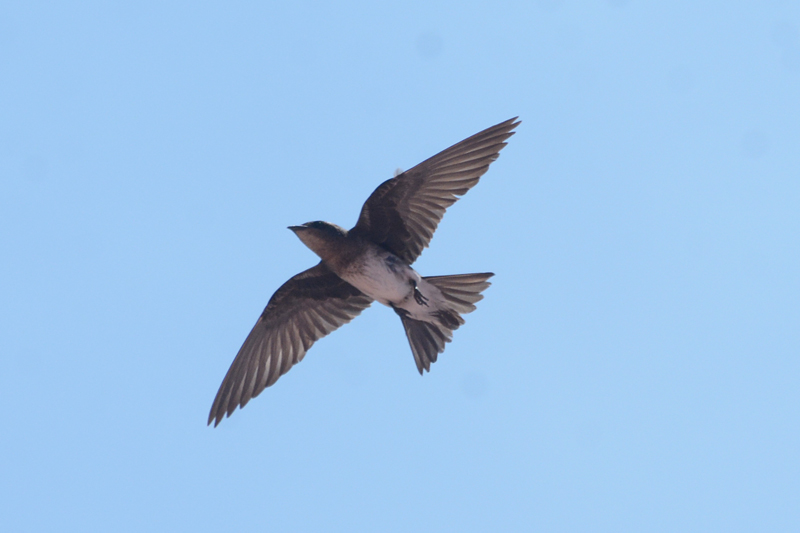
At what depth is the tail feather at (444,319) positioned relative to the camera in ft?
34.7

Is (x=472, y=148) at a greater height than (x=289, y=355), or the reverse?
(x=472, y=148)

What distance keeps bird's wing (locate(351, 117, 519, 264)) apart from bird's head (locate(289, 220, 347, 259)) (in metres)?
0.24

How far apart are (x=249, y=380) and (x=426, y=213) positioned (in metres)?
2.97

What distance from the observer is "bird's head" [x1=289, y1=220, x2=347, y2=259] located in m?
10.7

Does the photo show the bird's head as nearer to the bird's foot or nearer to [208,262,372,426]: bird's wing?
[208,262,372,426]: bird's wing

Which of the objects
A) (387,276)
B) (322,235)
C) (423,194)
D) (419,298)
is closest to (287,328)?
(322,235)

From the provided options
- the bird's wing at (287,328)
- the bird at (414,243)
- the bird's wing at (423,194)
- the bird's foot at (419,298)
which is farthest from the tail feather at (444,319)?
the bird's wing at (287,328)

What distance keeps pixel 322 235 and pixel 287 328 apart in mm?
1673

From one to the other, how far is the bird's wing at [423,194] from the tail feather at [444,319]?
0.56 metres

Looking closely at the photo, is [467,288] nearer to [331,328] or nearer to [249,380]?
[331,328]

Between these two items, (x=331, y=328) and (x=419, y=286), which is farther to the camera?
(x=331, y=328)

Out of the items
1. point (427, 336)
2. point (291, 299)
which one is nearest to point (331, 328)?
point (291, 299)

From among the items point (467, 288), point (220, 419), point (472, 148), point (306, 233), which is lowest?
point (220, 419)

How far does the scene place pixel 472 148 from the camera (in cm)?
1067
